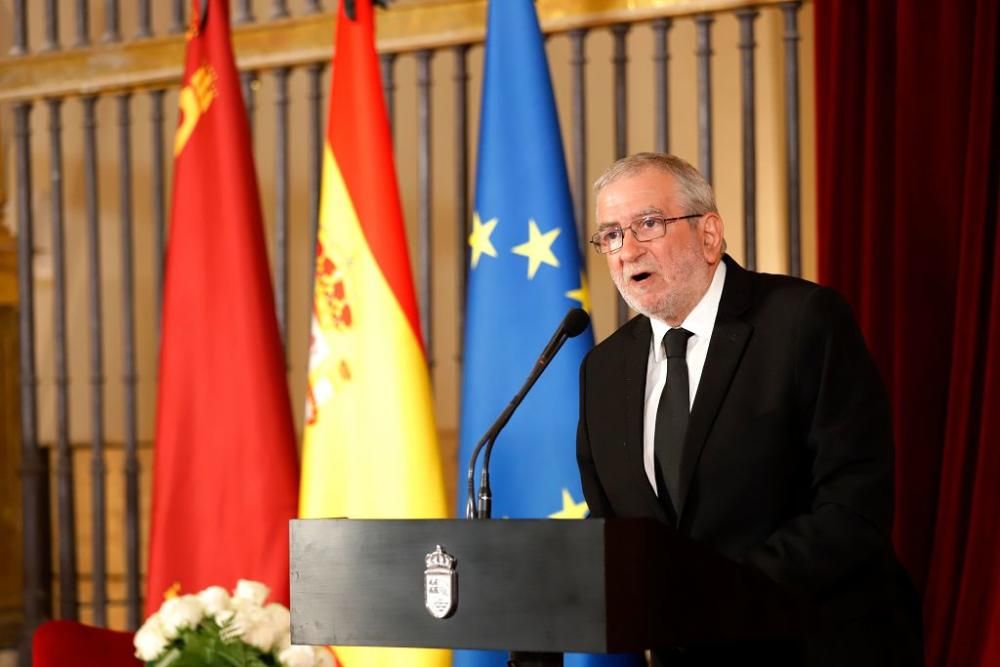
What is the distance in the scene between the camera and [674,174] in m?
2.45

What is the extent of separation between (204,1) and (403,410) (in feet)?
4.72

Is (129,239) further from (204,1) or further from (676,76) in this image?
(676,76)

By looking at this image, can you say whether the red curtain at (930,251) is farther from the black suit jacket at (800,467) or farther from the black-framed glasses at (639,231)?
the black-framed glasses at (639,231)

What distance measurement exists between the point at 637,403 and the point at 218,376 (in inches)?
85.3

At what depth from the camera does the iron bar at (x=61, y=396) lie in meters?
5.22

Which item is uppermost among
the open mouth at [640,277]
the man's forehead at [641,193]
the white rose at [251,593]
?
the man's forehead at [641,193]

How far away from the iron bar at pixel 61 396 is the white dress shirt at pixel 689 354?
10.6 ft

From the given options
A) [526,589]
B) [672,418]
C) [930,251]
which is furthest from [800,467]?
[930,251]

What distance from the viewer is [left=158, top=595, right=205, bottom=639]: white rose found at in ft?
7.89

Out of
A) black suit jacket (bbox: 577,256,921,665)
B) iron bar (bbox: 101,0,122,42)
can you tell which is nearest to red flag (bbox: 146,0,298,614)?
iron bar (bbox: 101,0,122,42)

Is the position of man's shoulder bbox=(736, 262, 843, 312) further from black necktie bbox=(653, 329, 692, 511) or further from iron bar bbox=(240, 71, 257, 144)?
iron bar bbox=(240, 71, 257, 144)

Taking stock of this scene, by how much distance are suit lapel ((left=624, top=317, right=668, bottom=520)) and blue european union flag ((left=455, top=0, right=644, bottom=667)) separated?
1.20 meters

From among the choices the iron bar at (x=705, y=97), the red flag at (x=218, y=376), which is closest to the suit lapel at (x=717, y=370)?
the iron bar at (x=705, y=97)

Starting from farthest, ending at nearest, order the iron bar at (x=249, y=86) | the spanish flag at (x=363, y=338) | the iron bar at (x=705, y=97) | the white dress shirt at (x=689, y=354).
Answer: the iron bar at (x=249, y=86), the iron bar at (x=705, y=97), the spanish flag at (x=363, y=338), the white dress shirt at (x=689, y=354)
